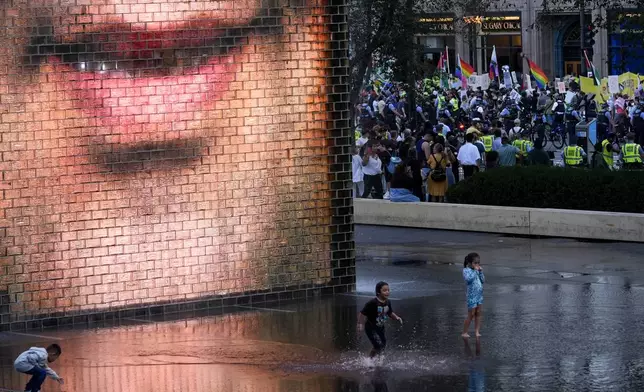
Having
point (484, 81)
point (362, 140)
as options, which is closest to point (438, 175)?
point (362, 140)

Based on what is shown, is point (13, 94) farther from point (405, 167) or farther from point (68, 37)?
point (405, 167)

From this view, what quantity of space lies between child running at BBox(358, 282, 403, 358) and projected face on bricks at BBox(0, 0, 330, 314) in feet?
12.7

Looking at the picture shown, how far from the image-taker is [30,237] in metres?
15.7

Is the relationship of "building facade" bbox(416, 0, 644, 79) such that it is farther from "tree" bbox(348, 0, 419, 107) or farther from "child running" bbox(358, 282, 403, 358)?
"child running" bbox(358, 282, 403, 358)

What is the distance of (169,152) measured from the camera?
1647cm

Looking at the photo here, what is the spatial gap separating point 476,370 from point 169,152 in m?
5.58

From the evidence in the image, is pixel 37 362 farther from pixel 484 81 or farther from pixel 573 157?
pixel 484 81

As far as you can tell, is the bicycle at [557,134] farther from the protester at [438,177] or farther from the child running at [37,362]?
the child running at [37,362]

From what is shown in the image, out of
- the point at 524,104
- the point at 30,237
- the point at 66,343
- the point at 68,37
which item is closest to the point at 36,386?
the point at 66,343

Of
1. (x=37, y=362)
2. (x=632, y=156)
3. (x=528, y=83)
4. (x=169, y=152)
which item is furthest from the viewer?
(x=528, y=83)

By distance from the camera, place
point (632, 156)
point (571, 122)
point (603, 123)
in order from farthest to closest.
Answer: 1. point (571, 122)
2. point (603, 123)
3. point (632, 156)

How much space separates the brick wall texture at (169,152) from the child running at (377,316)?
388 cm

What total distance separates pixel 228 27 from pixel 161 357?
4.88 meters

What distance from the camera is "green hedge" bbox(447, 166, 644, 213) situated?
22.9 meters
